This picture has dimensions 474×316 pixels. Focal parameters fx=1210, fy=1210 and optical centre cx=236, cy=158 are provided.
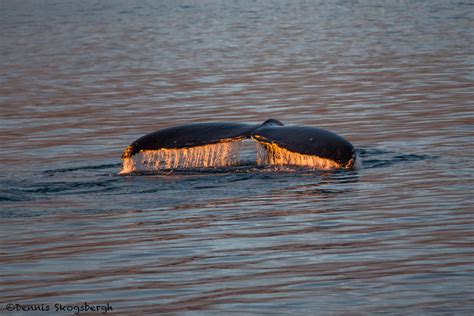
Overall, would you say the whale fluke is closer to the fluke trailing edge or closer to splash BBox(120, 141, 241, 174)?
the fluke trailing edge

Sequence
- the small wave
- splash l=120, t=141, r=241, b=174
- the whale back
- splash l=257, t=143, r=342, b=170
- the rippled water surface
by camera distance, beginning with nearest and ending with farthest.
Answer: the rippled water surface
the whale back
splash l=257, t=143, r=342, b=170
splash l=120, t=141, r=241, b=174
the small wave

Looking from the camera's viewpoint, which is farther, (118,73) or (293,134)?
(118,73)

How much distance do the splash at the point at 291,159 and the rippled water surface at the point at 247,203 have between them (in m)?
0.15

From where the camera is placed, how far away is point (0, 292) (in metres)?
7.55

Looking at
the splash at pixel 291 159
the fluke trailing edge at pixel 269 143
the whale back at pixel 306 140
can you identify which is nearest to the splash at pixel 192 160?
the fluke trailing edge at pixel 269 143

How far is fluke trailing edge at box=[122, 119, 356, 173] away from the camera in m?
10.8

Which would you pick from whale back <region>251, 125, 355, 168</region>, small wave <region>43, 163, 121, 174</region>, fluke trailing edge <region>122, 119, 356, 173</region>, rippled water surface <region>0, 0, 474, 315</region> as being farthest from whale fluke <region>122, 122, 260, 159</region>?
small wave <region>43, 163, 121, 174</region>

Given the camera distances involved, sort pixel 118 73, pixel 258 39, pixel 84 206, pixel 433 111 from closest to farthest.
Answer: pixel 84 206 < pixel 433 111 < pixel 118 73 < pixel 258 39

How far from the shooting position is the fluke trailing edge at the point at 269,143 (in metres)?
10.8

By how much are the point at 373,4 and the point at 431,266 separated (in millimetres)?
63648

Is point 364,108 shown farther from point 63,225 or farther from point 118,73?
point 118,73

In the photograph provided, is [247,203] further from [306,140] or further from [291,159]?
[291,159]

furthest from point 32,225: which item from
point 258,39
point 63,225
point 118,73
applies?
point 258,39

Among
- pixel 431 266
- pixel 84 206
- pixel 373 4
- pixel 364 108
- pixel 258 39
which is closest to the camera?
pixel 431 266
